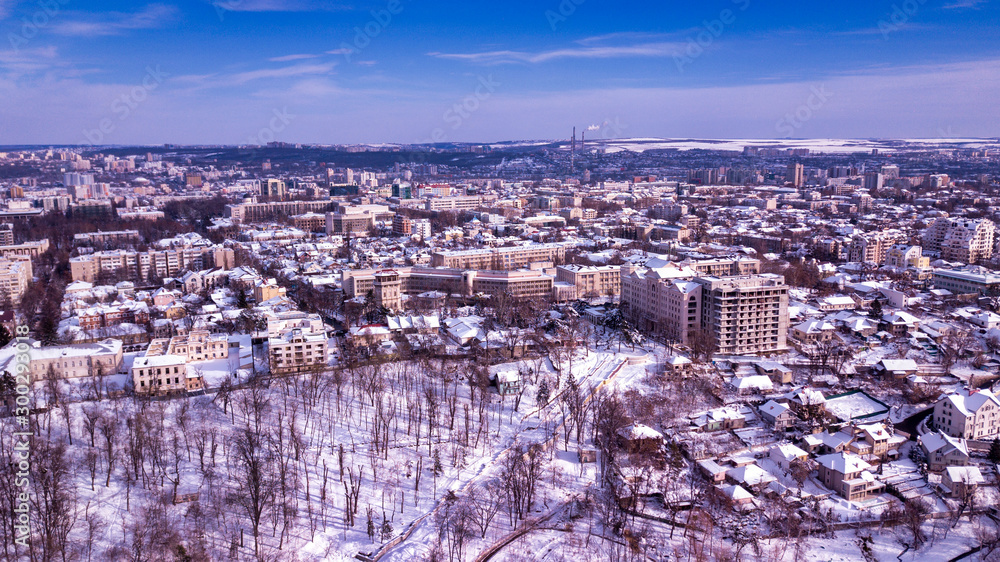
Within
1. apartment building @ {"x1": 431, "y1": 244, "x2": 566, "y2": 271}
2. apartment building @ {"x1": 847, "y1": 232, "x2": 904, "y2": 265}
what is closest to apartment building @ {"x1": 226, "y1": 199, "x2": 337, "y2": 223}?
apartment building @ {"x1": 431, "y1": 244, "x2": 566, "y2": 271}

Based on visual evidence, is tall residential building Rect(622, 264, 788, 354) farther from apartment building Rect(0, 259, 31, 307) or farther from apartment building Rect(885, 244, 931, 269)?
apartment building Rect(0, 259, 31, 307)

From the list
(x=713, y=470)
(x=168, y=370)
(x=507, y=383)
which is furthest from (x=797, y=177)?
(x=168, y=370)

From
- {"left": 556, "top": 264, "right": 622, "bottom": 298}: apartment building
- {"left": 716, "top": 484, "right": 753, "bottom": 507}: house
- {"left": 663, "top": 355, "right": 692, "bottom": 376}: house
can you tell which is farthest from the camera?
{"left": 556, "top": 264, "right": 622, "bottom": 298}: apartment building

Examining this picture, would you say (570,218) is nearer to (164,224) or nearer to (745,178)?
Answer: (164,224)

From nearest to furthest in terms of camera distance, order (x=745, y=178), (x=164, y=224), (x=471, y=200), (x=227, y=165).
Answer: (x=164, y=224) < (x=471, y=200) < (x=745, y=178) < (x=227, y=165)

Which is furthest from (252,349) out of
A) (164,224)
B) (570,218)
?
(570,218)
